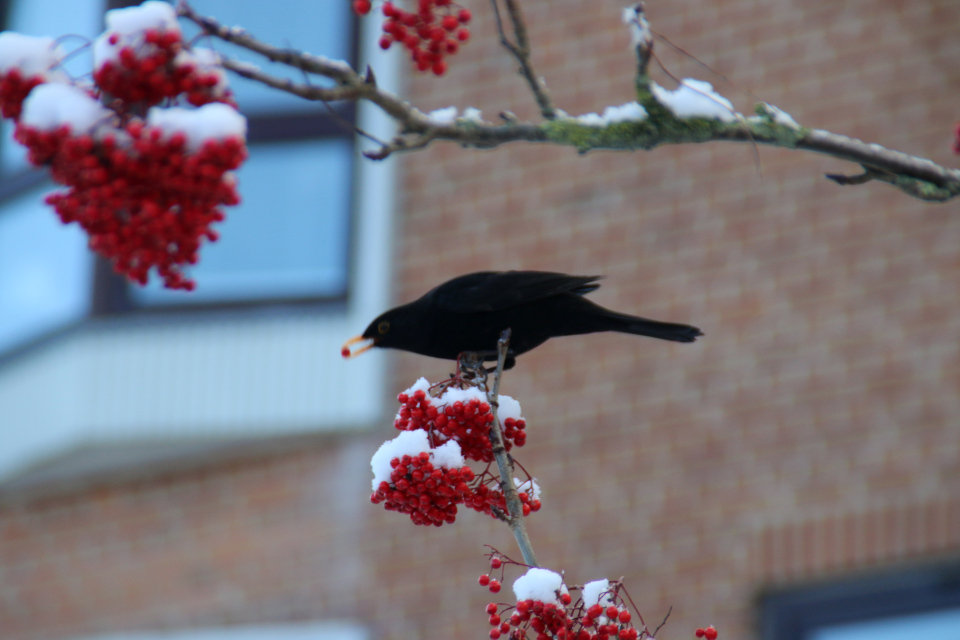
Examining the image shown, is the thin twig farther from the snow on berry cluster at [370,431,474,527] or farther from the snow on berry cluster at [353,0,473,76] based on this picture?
the snow on berry cluster at [370,431,474,527]

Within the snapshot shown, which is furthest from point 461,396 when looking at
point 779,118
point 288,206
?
point 288,206

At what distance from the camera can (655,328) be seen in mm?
2607

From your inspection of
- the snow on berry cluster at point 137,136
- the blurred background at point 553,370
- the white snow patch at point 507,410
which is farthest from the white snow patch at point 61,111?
the blurred background at point 553,370

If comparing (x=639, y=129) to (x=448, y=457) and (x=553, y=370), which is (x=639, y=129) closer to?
(x=448, y=457)

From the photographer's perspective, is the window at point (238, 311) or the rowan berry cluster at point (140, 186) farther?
the window at point (238, 311)

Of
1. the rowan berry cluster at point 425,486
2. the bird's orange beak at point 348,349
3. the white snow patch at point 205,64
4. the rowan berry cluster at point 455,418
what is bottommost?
the rowan berry cluster at point 425,486

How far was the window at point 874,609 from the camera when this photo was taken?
14.8 ft

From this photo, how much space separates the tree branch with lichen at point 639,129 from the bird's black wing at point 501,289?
528 mm

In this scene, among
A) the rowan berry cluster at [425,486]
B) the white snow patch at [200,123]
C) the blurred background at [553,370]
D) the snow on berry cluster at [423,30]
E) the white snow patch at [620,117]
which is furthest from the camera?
A: the blurred background at [553,370]

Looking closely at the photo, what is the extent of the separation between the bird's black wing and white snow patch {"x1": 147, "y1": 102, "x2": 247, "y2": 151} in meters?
1.00

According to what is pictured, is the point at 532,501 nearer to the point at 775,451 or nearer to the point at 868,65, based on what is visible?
the point at 775,451

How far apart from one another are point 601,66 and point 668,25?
1.16 ft

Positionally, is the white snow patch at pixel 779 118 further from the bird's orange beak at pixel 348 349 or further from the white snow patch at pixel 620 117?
the bird's orange beak at pixel 348 349

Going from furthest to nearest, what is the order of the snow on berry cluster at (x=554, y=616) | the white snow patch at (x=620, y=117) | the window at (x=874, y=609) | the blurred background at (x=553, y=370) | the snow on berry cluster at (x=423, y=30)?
the blurred background at (x=553, y=370), the window at (x=874, y=609), the white snow patch at (x=620, y=117), the snow on berry cluster at (x=423, y=30), the snow on berry cluster at (x=554, y=616)
